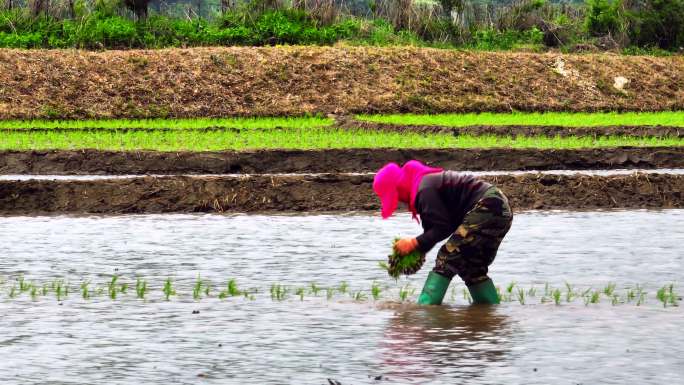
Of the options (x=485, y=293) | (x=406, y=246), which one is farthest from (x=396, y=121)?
(x=406, y=246)

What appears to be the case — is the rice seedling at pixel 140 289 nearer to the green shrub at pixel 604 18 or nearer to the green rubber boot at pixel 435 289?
the green rubber boot at pixel 435 289

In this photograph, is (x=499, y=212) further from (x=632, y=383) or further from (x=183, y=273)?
(x=183, y=273)

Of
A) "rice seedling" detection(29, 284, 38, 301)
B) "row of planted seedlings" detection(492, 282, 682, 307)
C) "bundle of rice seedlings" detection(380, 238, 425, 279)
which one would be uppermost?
"bundle of rice seedlings" detection(380, 238, 425, 279)

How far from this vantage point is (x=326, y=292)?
966cm

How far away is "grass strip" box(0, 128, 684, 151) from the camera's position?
2066 cm

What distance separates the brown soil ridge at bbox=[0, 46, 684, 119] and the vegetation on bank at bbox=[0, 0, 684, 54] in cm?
221

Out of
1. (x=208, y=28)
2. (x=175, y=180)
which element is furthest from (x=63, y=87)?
(x=175, y=180)

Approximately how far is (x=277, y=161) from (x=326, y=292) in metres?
9.44

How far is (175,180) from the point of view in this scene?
15.7 m

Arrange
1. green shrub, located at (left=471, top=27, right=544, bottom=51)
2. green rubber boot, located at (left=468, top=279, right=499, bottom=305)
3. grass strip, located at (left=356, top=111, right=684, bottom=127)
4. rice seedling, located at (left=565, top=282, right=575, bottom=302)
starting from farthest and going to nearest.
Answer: green shrub, located at (left=471, top=27, right=544, bottom=51), grass strip, located at (left=356, top=111, right=684, bottom=127), rice seedling, located at (left=565, top=282, right=575, bottom=302), green rubber boot, located at (left=468, top=279, right=499, bottom=305)

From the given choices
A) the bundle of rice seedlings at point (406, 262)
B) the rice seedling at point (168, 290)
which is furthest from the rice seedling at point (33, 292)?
the bundle of rice seedlings at point (406, 262)

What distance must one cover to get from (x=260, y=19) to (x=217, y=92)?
618 cm

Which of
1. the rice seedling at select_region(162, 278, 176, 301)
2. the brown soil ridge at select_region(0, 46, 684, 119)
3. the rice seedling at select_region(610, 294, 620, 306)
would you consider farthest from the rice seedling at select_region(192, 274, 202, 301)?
the brown soil ridge at select_region(0, 46, 684, 119)

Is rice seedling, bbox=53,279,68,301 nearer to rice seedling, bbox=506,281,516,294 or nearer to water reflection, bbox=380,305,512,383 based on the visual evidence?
water reflection, bbox=380,305,512,383
